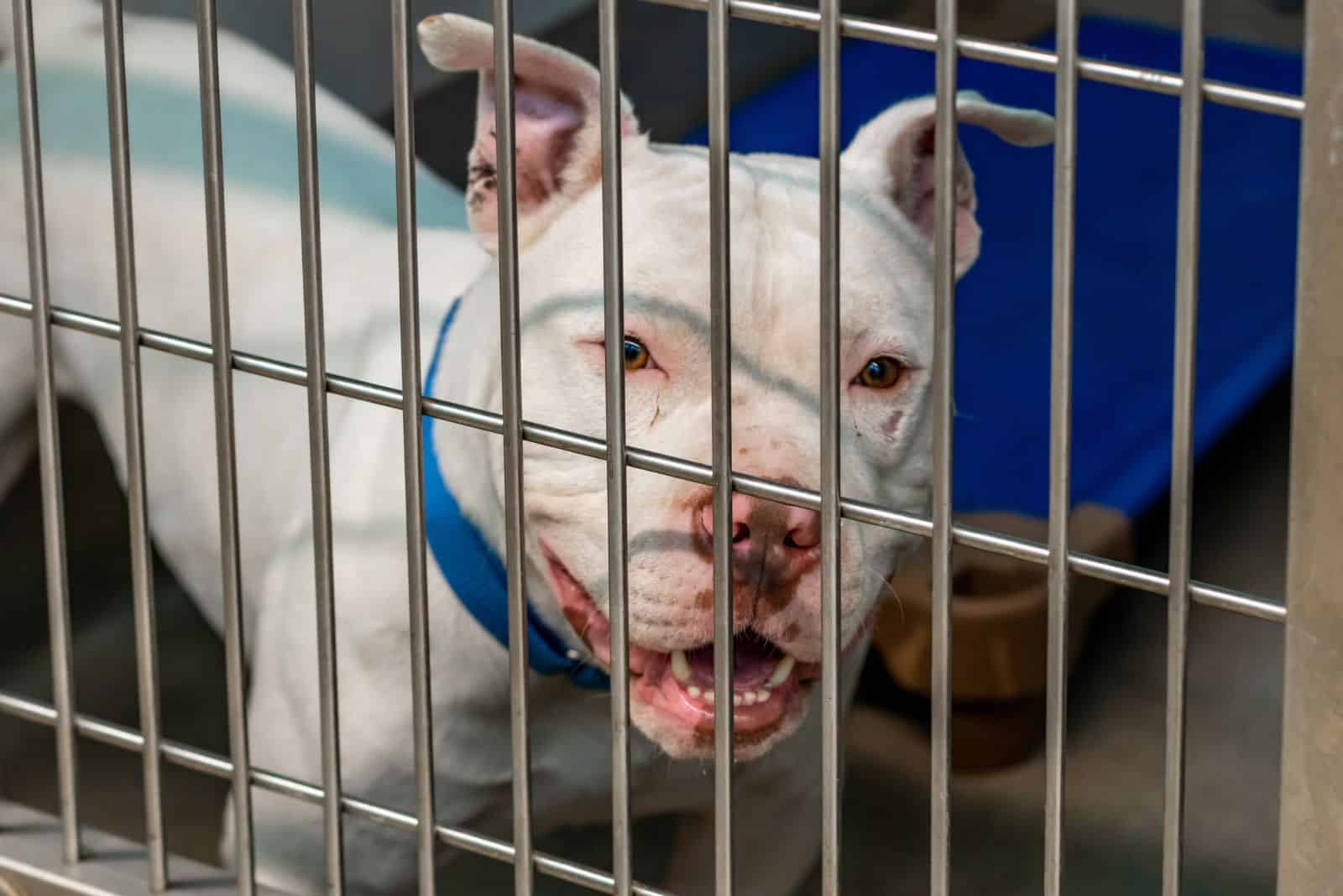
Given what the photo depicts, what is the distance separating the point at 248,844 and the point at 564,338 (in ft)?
1.39

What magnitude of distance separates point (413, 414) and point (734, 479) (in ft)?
0.57

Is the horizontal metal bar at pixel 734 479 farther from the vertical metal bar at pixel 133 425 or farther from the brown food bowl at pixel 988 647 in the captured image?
the brown food bowl at pixel 988 647

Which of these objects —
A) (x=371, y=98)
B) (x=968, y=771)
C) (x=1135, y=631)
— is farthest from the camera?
(x=371, y=98)

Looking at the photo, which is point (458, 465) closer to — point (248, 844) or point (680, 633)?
point (680, 633)

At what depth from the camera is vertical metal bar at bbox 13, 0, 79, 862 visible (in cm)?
97

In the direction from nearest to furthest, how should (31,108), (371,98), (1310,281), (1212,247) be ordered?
(1310,281) < (31,108) < (371,98) < (1212,247)

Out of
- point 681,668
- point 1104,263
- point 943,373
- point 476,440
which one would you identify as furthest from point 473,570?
point 1104,263

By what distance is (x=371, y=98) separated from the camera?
2.37 metres

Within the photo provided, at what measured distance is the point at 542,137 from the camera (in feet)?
4.19

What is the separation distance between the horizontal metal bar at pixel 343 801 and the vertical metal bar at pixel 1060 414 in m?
0.23

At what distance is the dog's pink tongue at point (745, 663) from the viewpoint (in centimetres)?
122

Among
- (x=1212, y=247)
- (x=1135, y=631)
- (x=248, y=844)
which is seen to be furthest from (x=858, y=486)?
(x=1212, y=247)

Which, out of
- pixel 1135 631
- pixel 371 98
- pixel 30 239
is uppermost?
pixel 371 98

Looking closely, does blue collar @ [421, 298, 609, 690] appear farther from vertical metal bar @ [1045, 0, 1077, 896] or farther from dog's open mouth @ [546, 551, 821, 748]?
vertical metal bar @ [1045, 0, 1077, 896]
